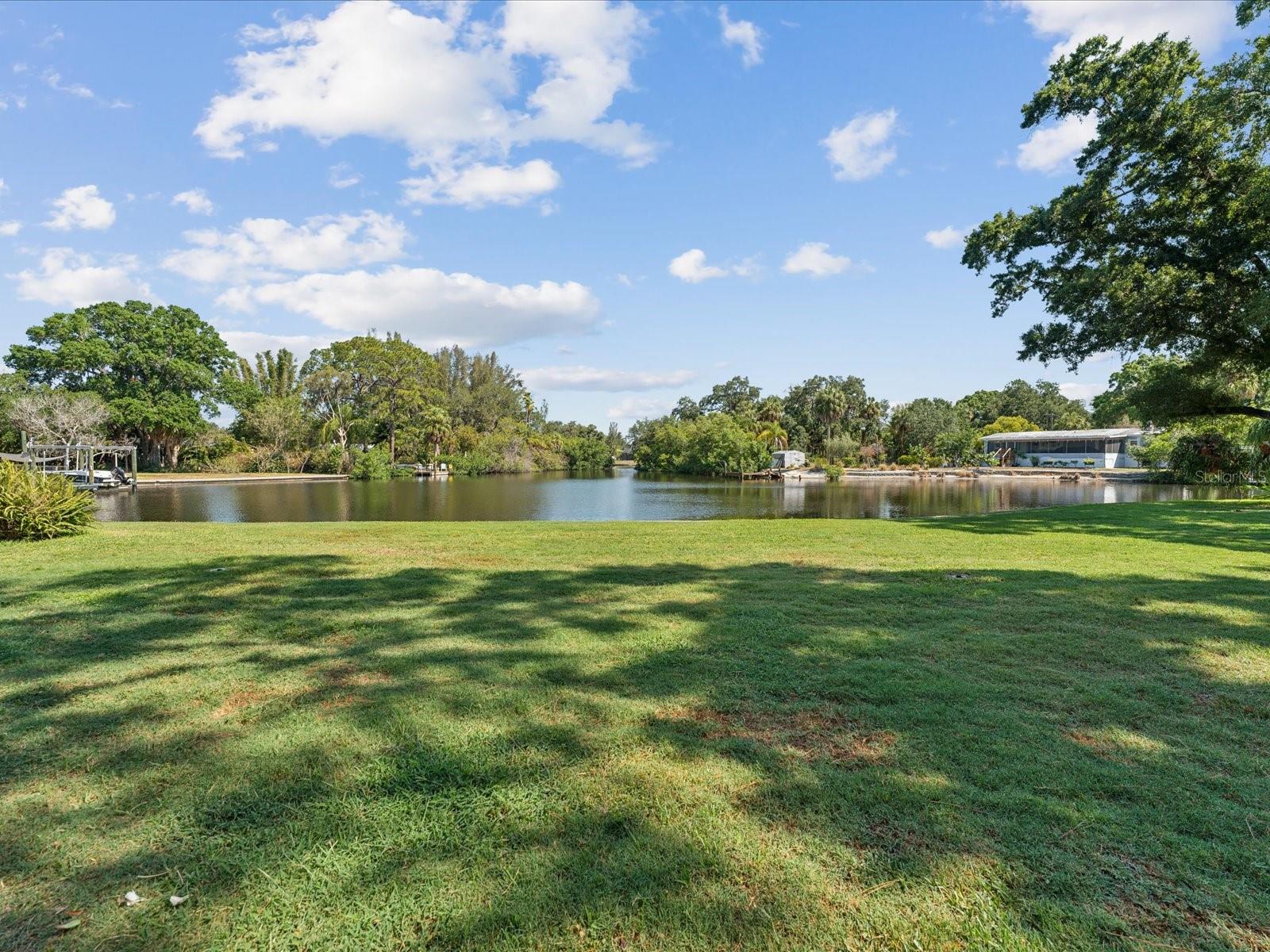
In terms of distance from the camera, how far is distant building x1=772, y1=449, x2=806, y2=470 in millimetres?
71125

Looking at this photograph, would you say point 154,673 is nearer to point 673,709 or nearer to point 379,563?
point 673,709

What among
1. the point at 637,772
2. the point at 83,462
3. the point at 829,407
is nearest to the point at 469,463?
the point at 83,462

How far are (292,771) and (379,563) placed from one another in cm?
527

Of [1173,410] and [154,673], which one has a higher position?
[1173,410]

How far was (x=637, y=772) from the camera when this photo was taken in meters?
2.55

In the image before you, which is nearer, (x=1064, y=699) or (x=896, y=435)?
(x=1064, y=699)

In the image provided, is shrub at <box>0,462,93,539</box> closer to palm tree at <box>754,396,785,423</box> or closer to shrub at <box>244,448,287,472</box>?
shrub at <box>244,448,287,472</box>

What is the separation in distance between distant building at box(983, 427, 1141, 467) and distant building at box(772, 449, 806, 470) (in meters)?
23.8

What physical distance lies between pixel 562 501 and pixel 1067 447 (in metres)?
66.0

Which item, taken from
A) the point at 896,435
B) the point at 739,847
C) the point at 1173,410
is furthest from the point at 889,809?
the point at 896,435

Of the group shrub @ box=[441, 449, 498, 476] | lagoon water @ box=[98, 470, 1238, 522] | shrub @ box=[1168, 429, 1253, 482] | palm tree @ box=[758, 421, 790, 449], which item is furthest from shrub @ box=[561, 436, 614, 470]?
shrub @ box=[1168, 429, 1253, 482]

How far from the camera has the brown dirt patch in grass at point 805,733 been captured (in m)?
2.70

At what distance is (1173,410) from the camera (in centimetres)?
1623

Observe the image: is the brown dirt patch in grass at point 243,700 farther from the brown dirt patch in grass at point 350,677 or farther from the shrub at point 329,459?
the shrub at point 329,459
